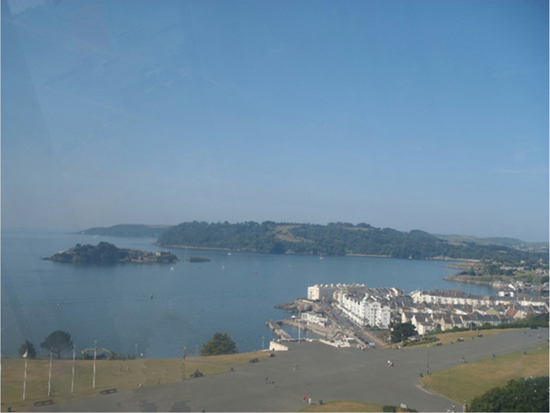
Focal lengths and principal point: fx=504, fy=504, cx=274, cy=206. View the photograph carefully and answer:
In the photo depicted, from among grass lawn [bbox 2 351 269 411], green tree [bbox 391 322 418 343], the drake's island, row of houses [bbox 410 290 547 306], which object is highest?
the drake's island

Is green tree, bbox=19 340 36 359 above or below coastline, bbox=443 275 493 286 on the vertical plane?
above

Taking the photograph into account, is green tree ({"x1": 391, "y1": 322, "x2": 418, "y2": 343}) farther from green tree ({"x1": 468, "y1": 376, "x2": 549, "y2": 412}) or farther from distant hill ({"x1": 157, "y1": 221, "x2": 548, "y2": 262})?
distant hill ({"x1": 157, "y1": 221, "x2": 548, "y2": 262})

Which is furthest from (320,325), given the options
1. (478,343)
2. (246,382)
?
(246,382)

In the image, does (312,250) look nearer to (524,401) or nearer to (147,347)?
(147,347)

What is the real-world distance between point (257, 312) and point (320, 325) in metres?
1.44

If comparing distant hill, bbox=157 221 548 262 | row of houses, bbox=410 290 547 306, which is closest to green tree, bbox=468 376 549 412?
row of houses, bbox=410 290 547 306

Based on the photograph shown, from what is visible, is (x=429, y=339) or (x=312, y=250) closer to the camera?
(x=429, y=339)

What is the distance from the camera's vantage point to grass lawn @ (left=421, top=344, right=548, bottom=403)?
3.48m

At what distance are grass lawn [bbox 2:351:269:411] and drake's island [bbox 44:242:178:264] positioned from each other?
3.28 meters

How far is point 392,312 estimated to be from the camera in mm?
9484

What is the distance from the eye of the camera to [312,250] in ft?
95.5

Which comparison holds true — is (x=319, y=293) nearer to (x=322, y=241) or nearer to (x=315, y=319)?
(x=315, y=319)

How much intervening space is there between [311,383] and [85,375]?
5.07 feet

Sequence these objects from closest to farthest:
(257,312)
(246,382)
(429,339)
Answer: (246,382) → (429,339) → (257,312)
